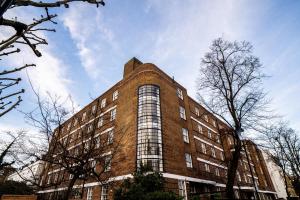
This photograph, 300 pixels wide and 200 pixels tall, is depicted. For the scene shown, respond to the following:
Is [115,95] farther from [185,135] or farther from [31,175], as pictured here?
[31,175]

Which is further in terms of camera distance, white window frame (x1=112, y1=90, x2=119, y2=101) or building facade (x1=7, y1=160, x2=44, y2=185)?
white window frame (x1=112, y1=90, x2=119, y2=101)

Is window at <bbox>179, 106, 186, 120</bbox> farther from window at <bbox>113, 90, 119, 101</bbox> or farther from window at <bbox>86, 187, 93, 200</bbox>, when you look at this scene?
window at <bbox>86, 187, 93, 200</bbox>

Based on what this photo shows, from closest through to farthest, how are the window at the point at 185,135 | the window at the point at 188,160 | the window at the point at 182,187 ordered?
the window at the point at 182,187 → the window at the point at 188,160 → the window at the point at 185,135

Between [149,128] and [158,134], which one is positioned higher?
[149,128]

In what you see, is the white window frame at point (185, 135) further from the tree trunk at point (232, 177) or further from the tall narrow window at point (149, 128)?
the tree trunk at point (232, 177)

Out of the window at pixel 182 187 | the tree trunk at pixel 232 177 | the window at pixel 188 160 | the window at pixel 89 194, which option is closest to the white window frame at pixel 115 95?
the window at pixel 89 194

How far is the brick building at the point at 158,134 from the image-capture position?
19016 mm

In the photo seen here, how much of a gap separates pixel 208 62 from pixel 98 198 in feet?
58.9

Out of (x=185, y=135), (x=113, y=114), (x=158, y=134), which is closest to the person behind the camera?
(x=158, y=134)

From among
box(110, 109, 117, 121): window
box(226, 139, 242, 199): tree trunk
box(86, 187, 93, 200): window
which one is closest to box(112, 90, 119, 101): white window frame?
box(110, 109, 117, 121): window

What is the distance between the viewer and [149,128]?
20.3 metres

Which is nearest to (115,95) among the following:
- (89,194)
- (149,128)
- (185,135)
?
(149,128)

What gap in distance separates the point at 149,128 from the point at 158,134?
1.14 m

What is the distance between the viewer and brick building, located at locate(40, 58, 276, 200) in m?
19.0
